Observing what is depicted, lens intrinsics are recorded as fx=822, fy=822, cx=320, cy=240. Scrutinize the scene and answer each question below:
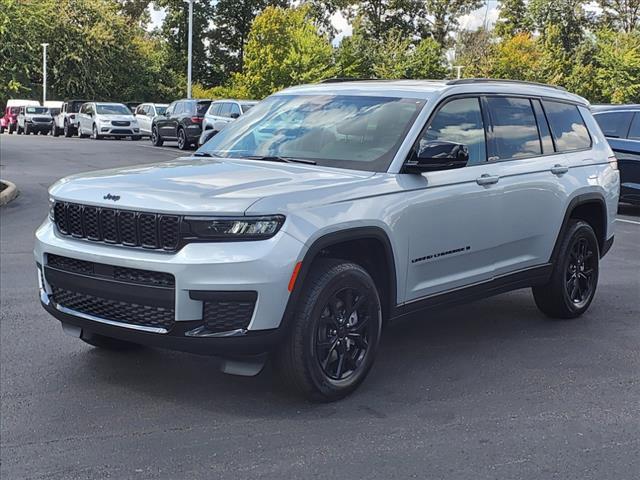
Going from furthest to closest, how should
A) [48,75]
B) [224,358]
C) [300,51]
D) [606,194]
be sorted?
[48,75]
[300,51]
[606,194]
[224,358]

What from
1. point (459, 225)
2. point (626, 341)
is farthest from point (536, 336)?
point (459, 225)

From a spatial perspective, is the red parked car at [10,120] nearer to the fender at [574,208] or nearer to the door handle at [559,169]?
the fender at [574,208]

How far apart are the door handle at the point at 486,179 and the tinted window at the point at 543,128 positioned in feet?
2.99

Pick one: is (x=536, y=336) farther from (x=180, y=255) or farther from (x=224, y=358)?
(x=180, y=255)

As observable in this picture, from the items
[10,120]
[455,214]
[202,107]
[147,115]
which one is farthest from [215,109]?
[10,120]

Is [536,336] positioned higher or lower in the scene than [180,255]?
lower

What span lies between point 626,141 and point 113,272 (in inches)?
423

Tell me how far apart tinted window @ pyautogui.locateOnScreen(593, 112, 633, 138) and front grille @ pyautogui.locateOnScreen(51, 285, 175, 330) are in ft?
35.4

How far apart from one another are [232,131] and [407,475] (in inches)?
122

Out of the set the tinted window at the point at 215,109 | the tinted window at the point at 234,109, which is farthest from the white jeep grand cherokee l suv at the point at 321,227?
the tinted window at the point at 215,109

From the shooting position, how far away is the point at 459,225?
5289 millimetres

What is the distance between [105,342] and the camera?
5.36 meters

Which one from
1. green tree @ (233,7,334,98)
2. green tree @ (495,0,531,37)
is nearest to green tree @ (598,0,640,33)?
green tree @ (495,0,531,37)

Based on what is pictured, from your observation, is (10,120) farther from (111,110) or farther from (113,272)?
(113,272)
